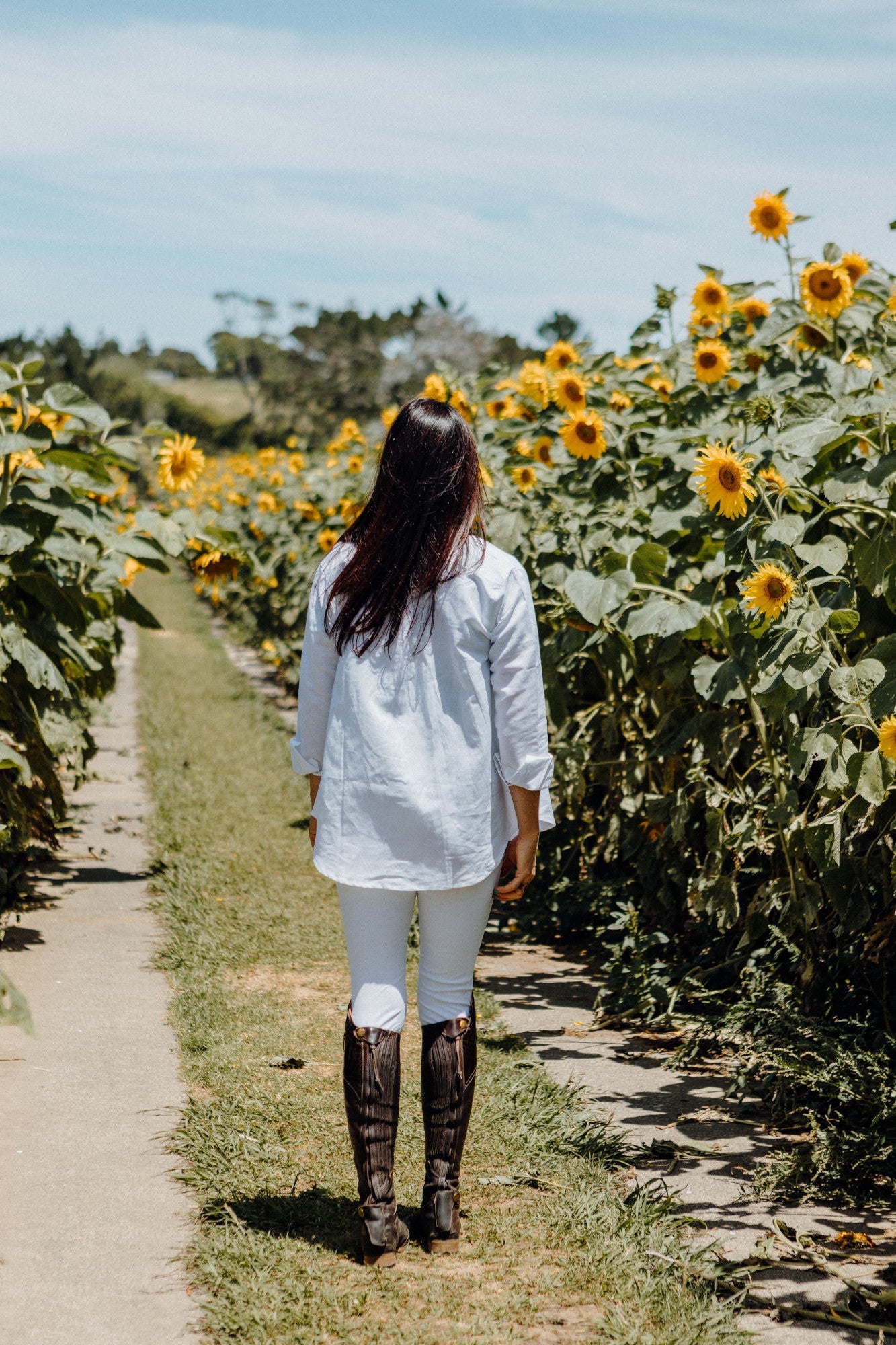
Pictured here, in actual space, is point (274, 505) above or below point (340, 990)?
above

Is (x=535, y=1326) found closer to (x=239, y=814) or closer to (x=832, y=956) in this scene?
(x=832, y=956)

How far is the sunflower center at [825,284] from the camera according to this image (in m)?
4.25

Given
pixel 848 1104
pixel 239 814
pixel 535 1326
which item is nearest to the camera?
pixel 535 1326

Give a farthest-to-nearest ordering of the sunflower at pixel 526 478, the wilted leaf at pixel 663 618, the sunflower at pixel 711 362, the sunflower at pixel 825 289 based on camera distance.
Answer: the sunflower at pixel 526 478, the sunflower at pixel 711 362, the sunflower at pixel 825 289, the wilted leaf at pixel 663 618

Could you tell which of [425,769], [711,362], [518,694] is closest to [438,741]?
[425,769]

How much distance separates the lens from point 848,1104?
2992 millimetres

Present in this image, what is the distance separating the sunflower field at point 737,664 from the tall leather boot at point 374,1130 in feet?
2.79

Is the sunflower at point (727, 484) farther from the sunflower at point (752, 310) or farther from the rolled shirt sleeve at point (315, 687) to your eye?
the sunflower at point (752, 310)

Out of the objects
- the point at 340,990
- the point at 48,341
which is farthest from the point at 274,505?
the point at 48,341

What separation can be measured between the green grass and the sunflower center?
2.38 metres

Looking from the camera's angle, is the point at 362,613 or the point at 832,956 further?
the point at 832,956

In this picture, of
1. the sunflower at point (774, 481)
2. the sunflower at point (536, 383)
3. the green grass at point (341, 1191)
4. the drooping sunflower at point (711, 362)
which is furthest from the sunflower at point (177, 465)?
the sunflower at point (774, 481)

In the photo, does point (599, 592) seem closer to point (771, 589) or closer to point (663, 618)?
point (663, 618)

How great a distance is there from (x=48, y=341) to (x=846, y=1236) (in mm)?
38950
